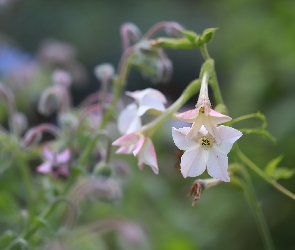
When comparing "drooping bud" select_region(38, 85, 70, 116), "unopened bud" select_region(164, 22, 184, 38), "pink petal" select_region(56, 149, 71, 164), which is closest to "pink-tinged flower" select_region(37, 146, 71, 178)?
"pink petal" select_region(56, 149, 71, 164)

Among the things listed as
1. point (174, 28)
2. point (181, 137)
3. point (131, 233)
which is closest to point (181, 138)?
point (181, 137)

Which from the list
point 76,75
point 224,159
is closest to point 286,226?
point 76,75

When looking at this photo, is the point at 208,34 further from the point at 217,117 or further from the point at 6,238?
the point at 6,238

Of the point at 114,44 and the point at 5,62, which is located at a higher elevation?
the point at 5,62

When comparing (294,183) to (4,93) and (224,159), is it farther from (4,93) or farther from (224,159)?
(224,159)

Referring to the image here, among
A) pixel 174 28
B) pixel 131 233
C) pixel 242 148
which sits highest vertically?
pixel 174 28

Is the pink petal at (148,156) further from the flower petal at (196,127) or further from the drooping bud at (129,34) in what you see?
the drooping bud at (129,34)

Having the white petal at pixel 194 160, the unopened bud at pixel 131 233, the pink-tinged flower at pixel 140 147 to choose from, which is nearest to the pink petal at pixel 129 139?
the pink-tinged flower at pixel 140 147
